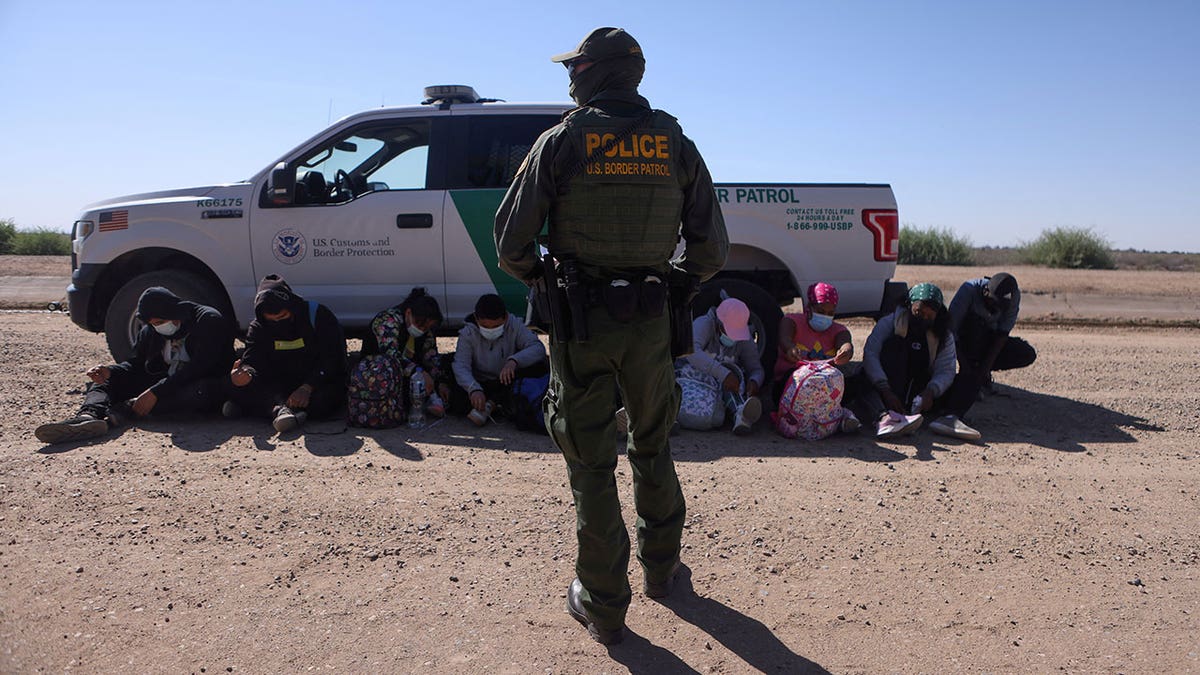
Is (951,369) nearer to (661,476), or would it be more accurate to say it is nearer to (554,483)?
(554,483)

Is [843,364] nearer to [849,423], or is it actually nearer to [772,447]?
[849,423]

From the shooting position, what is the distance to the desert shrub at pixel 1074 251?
19891 millimetres

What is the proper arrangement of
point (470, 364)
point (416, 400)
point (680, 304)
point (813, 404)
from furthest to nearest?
point (470, 364) < point (416, 400) < point (813, 404) < point (680, 304)

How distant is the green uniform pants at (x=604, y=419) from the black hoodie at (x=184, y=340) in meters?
3.73

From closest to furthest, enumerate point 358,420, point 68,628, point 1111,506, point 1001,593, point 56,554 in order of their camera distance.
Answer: point 68,628 < point 1001,593 < point 56,554 < point 1111,506 < point 358,420

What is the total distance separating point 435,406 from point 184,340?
1822 millimetres

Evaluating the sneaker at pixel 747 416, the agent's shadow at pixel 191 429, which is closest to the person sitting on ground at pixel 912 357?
the sneaker at pixel 747 416

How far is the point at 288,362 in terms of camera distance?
5.93 m

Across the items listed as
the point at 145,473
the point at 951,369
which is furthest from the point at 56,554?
the point at 951,369

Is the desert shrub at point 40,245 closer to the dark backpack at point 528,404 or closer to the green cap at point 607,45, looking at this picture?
the dark backpack at point 528,404

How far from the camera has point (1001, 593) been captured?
3459mm

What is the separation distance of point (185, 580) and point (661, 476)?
2.00 meters

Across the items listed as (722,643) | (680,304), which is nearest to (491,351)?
(680,304)

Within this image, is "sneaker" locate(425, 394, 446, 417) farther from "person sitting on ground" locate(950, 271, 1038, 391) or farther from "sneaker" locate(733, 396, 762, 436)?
"person sitting on ground" locate(950, 271, 1038, 391)
